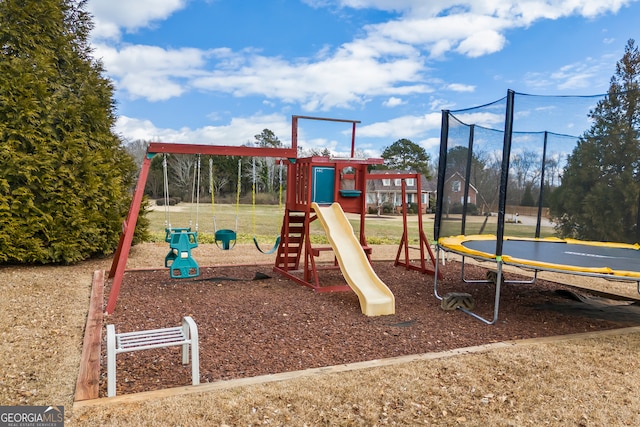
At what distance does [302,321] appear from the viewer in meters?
4.19

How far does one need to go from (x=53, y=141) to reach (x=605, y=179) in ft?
28.7

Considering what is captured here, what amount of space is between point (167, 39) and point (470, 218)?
6.05 meters

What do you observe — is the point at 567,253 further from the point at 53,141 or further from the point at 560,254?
the point at 53,141

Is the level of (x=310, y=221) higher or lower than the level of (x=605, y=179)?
lower

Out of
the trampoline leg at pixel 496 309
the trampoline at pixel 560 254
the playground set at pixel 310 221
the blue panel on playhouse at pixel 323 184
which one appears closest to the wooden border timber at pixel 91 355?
the playground set at pixel 310 221

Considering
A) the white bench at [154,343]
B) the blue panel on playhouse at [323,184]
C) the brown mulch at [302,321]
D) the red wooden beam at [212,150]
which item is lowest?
the brown mulch at [302,321]

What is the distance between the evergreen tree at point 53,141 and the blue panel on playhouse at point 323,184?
11.2 feet

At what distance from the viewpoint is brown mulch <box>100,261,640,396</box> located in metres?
3.15

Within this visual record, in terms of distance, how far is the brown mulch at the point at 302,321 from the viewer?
10.3 ft

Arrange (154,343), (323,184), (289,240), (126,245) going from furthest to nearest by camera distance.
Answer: (289,240), (323,184), (126,245), (154,343)

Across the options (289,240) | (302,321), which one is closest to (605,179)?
(289,240)

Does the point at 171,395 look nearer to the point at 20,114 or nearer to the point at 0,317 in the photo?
the point at 0,317

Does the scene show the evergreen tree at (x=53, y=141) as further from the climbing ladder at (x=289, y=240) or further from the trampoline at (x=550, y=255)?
the trampoline at (x=550, y=255)

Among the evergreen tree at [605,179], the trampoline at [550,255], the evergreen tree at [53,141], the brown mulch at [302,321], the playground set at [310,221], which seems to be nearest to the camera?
the brown mulch at [302,321]
